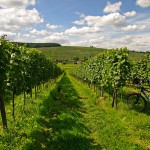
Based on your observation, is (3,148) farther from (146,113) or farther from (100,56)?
(100,56)

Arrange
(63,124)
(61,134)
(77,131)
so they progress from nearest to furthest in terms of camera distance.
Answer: (61,134), (77,131), (63,124)

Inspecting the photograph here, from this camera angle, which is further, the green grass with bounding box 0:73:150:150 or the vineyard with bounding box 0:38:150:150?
the vineyard with bounding box 0:38:150:150

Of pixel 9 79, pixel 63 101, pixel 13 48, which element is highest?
pixel 13 48

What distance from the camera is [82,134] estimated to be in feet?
52.5

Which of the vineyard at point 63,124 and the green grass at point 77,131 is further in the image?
the vineyard at point 63,124

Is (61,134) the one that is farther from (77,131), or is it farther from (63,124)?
(63,124)

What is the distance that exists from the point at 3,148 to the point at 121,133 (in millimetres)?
7423

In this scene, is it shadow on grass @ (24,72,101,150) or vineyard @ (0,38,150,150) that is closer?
shadow on grass @ (24,72,101,150)

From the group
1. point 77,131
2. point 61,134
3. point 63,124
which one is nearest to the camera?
point 61,134

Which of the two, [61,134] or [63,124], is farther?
[63,124]

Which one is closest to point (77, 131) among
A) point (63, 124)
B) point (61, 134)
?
point (61, 134)

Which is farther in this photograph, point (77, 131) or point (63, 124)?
point (63, 124)

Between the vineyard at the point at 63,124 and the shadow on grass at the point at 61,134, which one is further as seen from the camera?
the vineyard at the point at 63,124

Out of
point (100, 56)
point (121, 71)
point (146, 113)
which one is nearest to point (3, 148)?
point (146, 113)
